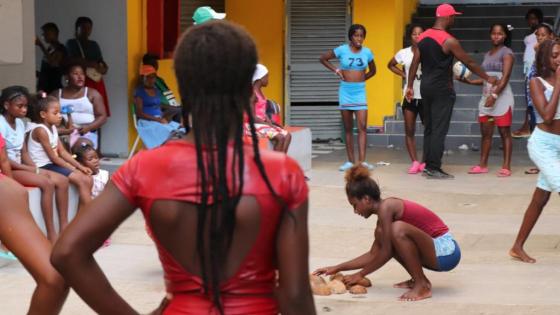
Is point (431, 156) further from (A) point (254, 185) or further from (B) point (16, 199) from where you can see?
(A) point (254, 185)

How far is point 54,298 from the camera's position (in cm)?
420

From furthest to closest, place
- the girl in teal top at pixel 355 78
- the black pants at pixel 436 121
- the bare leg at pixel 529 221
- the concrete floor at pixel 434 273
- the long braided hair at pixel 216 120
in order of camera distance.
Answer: the girl in teal top at pixel 355 78
the black pants at pixel 436 121
the bare leg at pixel 529 221
the concrete floor at pixel 434 273
the long braided hair at pixel 216 120

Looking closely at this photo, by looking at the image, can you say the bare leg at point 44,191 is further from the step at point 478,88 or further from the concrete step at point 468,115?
the step at point 478,88

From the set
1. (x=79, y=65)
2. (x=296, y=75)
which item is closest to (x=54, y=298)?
(x=79, y=65)

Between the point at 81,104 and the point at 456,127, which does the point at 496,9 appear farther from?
the point at 81,104

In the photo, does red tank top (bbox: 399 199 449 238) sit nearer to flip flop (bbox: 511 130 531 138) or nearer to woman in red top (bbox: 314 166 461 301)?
woman in red top (bbox: 314 166 461 301)

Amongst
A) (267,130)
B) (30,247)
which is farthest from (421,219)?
(267,130)

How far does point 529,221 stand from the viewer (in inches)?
321

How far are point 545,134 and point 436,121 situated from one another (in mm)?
4652

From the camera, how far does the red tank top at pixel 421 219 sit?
7.04 m

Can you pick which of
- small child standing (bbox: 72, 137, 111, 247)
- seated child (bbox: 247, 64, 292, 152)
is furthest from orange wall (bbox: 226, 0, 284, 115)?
small child standing (bbox: 72, 137, 111, 247)

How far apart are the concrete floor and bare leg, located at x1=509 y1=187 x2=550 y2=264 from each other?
0.34 feet

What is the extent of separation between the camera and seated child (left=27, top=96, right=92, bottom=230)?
8.76 m

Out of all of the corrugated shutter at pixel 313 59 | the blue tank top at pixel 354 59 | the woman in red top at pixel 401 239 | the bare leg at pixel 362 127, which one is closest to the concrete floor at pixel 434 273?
the woman in red top at pixel 401 239
